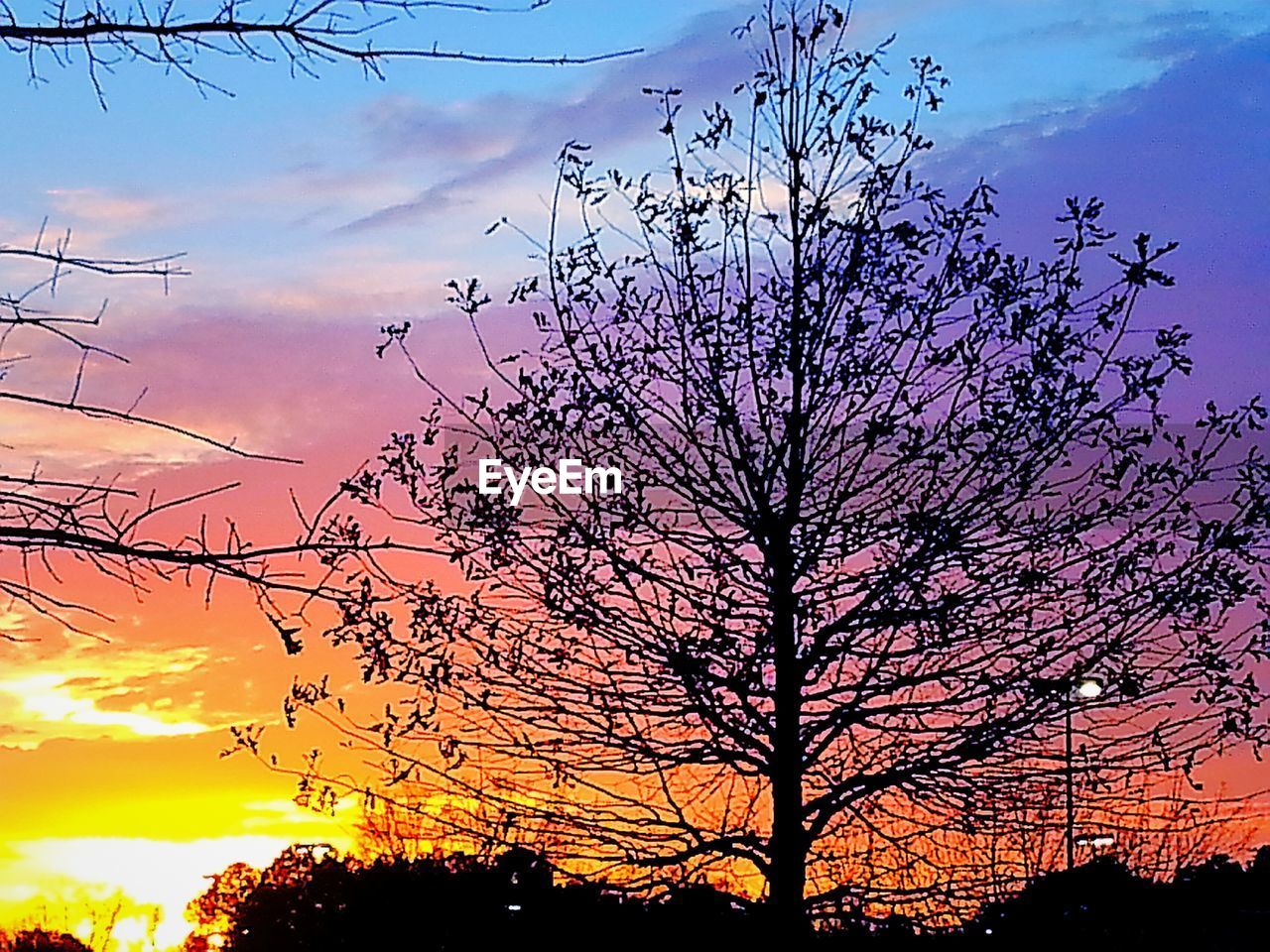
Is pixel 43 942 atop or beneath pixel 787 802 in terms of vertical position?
atop

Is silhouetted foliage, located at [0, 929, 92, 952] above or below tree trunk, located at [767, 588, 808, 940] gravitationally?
above

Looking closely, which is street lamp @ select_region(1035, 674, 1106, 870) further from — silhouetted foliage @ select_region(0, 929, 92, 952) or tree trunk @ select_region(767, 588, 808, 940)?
silhouetted foliage @ select_region(0, 929, 92, 952)

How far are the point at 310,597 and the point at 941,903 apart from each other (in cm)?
529

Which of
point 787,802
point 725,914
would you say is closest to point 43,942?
point 725,914

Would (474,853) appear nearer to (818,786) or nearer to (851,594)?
(818,786)

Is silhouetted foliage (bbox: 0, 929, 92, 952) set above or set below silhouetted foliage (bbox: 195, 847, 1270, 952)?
above

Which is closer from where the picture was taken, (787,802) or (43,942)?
(787,802)

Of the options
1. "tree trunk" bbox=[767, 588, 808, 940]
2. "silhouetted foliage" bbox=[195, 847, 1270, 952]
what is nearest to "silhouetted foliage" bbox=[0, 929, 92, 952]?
"silhouetted foliage" bbox=[195, 847, 1270, 952]

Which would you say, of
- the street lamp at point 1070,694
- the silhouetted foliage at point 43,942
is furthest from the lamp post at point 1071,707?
the silhouetted foliage at point 43,942

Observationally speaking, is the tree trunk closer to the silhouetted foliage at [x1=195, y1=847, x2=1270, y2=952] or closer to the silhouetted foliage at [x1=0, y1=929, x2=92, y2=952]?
the silhouetted foliage at [x1=195, y1=847, x2=1270, y2=952]

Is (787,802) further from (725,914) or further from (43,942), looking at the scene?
(43,942)

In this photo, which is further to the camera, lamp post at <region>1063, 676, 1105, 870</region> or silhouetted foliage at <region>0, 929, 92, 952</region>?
silhouetted foliage at <region>0, 929, 92, 952</region>

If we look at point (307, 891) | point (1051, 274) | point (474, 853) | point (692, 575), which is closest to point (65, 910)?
point (307, 891)

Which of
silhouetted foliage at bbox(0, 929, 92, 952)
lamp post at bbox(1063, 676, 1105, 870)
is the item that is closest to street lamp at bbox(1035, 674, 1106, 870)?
lamp post at bbox(1063, 676, 1105, 870)
